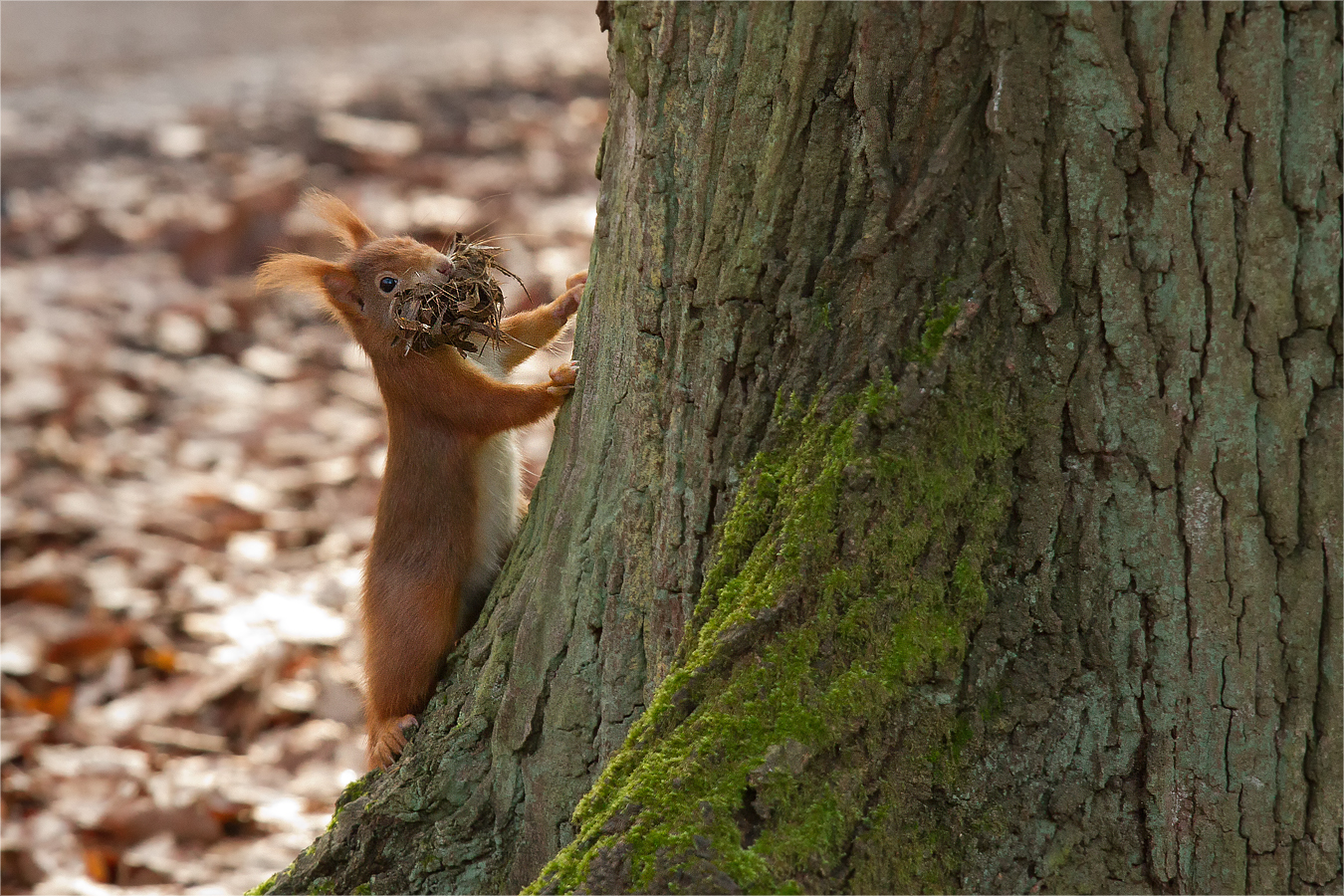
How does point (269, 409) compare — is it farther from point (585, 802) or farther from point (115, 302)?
point (585, 802)

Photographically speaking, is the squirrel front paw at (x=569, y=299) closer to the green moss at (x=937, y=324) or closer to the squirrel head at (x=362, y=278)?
the squirrel head at (x=362, y=278)

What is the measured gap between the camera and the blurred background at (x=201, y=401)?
3.75 m

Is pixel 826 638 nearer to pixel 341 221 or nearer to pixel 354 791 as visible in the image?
pixel 354 791

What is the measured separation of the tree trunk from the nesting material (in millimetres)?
990

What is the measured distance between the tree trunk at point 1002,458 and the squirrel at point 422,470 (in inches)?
32.5

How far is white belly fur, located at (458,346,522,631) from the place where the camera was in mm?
3025

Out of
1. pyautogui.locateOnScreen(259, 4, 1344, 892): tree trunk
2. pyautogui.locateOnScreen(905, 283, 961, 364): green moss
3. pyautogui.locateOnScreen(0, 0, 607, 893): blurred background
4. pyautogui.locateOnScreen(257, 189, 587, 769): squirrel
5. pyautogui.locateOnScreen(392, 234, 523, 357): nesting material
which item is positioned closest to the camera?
pyautogui.locateOnScreen(259, 4, 1344, 892): tree trunk

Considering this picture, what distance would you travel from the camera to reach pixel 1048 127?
1.86 m

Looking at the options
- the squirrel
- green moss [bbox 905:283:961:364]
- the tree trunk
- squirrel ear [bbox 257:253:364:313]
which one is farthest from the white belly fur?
green moss [bbox 905:283:961:364]

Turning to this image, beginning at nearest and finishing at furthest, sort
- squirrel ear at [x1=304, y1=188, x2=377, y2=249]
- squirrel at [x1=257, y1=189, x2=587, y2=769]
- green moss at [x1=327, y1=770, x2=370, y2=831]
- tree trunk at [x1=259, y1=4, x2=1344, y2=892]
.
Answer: tree trunk at [x1=259, y1=4, x2=1344, y2=892], green moss at [x1=327, y1=770, x2=370, y2=831], squirrel at [x1=257, y1=189, x2=587, y2=769], squirrel ear at [x1=304, y1=188, x2=377, y2=249]

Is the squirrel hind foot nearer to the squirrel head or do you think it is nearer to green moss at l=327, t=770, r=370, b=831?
green moss at l=327, t=770, r=370, b=831

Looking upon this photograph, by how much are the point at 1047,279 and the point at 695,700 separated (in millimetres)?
872

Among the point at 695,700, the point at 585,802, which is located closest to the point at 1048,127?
the point at 695,700

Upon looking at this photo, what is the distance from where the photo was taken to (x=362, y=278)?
11.0 feet
